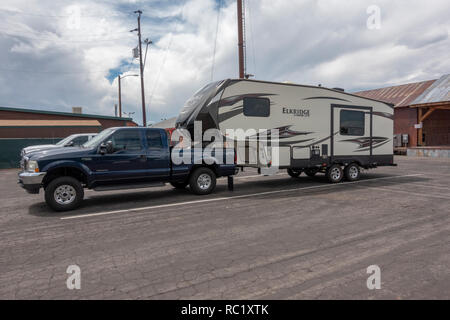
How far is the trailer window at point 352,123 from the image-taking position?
1138 centimetres

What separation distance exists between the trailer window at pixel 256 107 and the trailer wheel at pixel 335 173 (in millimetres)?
3533

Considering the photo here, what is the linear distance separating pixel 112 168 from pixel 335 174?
26.6 ft

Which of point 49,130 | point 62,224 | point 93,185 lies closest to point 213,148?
point 93,185

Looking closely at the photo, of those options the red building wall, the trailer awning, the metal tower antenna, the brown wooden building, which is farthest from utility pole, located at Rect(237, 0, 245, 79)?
the red building wall

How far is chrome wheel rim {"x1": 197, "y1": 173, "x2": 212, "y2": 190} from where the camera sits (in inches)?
365

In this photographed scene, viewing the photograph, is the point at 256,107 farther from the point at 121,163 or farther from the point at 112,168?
the point at 112,168

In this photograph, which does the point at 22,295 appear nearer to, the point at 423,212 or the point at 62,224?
the point at 62,224

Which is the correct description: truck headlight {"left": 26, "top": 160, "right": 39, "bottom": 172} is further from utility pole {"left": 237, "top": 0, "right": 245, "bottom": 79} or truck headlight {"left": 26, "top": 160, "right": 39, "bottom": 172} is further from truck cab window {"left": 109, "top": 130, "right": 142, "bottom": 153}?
utility pole {"left": 237, "top": 0, "right": 245, "bottom": 79}

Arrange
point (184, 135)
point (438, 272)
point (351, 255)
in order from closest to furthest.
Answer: point (438, 272), point (351, 255), point (184, 135)

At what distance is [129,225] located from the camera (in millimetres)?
6047

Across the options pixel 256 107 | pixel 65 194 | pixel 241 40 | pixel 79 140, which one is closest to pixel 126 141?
pixel 65 194

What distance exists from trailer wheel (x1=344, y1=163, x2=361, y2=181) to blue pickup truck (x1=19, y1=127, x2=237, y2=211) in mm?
5019

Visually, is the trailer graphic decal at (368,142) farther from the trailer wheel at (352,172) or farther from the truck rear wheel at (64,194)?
the truck rear wheel at (64,194)
